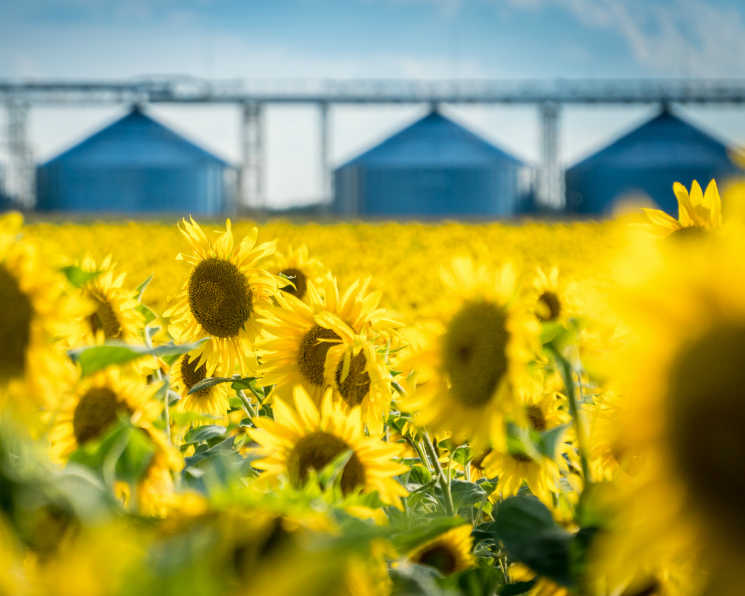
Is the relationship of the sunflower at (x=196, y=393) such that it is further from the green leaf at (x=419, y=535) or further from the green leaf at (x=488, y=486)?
the green leaf at (x=419, y=535)

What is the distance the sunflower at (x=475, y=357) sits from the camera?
655 millimetres

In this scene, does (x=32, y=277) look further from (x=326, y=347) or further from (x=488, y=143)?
(x=488, y=143)

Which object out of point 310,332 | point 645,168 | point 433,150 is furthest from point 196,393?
point 645,168

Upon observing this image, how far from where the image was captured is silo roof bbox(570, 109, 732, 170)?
26.1 meters

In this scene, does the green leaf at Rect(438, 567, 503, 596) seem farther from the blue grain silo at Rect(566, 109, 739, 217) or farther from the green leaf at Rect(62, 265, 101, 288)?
the blue grain silo at Rect(566, 109, 739, 217)

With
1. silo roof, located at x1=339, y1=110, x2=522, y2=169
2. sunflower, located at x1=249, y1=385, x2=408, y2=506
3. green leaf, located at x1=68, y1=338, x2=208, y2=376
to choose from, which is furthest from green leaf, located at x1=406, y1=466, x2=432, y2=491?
silo roof, located at x1=339, y1=110, x2=522, y2=169

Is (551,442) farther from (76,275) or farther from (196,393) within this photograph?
(196,393)

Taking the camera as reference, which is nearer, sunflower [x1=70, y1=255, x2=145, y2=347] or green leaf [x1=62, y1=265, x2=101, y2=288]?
green leaf [x1=62, y1=265, x2=101, y2=288]

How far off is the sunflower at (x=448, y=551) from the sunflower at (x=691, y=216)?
1.58ft

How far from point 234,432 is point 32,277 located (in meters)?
0.72

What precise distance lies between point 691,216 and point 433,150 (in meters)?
25.9

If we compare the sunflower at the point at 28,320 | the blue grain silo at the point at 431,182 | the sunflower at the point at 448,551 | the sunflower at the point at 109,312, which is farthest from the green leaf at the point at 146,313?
the blue grain silo at the point at 431,182

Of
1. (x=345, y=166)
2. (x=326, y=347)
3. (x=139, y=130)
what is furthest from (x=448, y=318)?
(x=139, y=130)

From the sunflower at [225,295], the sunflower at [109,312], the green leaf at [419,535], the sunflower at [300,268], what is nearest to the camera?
the green leaf at [419,535]
